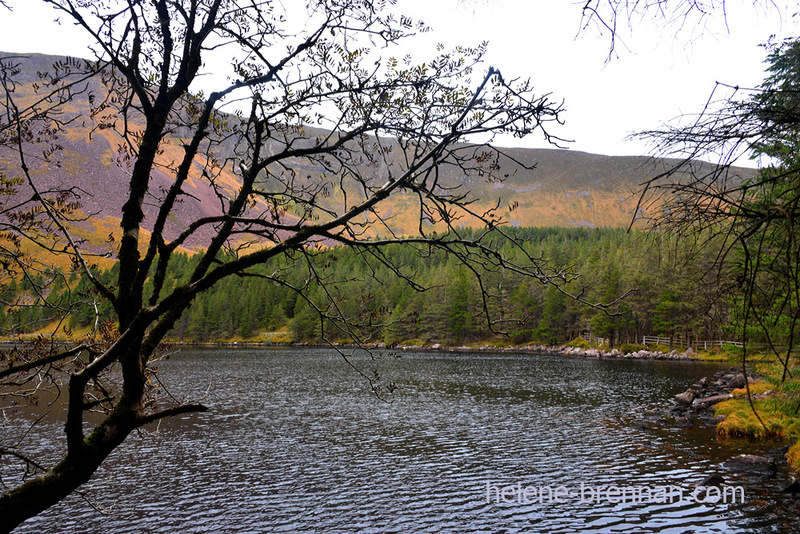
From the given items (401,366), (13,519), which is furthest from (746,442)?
(401,366)

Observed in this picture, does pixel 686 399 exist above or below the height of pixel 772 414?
below

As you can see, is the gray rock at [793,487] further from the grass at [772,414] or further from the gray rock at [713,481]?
the grass at [772,414]

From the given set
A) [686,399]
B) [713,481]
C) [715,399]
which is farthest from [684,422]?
[713,481]

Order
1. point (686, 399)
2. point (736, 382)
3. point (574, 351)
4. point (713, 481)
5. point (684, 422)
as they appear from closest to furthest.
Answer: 1. point (713, 481)
2. point (684, 422)
3. point (686, 399)
4. point (736, 382)
5. point (574, 351)

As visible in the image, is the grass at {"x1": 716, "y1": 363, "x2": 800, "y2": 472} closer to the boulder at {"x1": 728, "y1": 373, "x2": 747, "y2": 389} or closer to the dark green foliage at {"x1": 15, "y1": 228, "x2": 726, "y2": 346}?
the boulder at {"x1": 728, "y1": 373, "x2": 747, "y2": 389}

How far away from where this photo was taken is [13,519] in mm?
3711

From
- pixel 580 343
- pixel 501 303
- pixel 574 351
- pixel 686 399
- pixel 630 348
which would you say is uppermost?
pixel 501 303

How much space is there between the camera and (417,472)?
17.2 meters

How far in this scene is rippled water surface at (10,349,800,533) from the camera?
12938 millimetres

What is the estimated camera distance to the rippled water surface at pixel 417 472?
12938 millimetres

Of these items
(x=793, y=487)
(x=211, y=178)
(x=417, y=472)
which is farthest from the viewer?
(x=417, y=472)

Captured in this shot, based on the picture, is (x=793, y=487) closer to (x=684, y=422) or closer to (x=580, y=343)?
(x=684, y=422)

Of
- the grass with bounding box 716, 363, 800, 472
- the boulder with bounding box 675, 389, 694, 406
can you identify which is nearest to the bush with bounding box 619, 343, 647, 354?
the boulder with bounding box 675, 389, 694, 406

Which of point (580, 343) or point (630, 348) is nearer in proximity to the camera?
point (630, 348)
